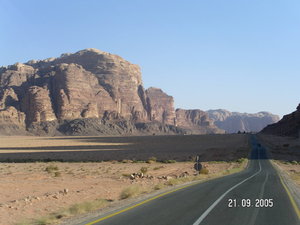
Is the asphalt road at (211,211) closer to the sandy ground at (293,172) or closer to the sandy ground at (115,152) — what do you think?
the sandy ground at (293,172)

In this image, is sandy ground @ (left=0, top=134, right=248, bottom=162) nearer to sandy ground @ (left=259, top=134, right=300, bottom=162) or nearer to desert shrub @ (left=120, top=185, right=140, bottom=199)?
sandy ground @ (left=259, top=134, right=300, bottom=162)

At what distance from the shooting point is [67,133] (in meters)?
189

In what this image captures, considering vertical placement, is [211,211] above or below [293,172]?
above

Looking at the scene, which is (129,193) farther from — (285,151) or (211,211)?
(285,151)

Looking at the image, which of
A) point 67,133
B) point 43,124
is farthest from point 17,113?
point 67,133

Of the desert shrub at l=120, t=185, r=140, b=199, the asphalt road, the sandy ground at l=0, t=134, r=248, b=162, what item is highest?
the asphalt road

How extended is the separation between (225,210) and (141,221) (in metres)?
3.44

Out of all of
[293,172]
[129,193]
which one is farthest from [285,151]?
[129,193]

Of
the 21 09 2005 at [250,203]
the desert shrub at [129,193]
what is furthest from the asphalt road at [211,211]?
the desert shrub at [129,193]

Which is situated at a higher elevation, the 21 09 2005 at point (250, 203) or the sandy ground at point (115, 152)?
the 21 09 2005 at point (250, 203)

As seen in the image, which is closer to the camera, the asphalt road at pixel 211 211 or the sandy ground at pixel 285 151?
the asphalt road at pixel 211 211

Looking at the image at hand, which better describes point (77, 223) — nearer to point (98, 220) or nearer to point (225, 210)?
point (98, 220)

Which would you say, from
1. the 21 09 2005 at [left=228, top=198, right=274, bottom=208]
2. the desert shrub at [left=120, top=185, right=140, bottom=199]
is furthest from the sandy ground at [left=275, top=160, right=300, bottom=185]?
the desert shrub at [left=120, top=185, right=140, bottom=199]

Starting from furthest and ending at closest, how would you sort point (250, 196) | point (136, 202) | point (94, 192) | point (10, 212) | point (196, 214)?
point (94, 192), point (250, 196), point (136, 202), point (10, 212), point (196, 214)
